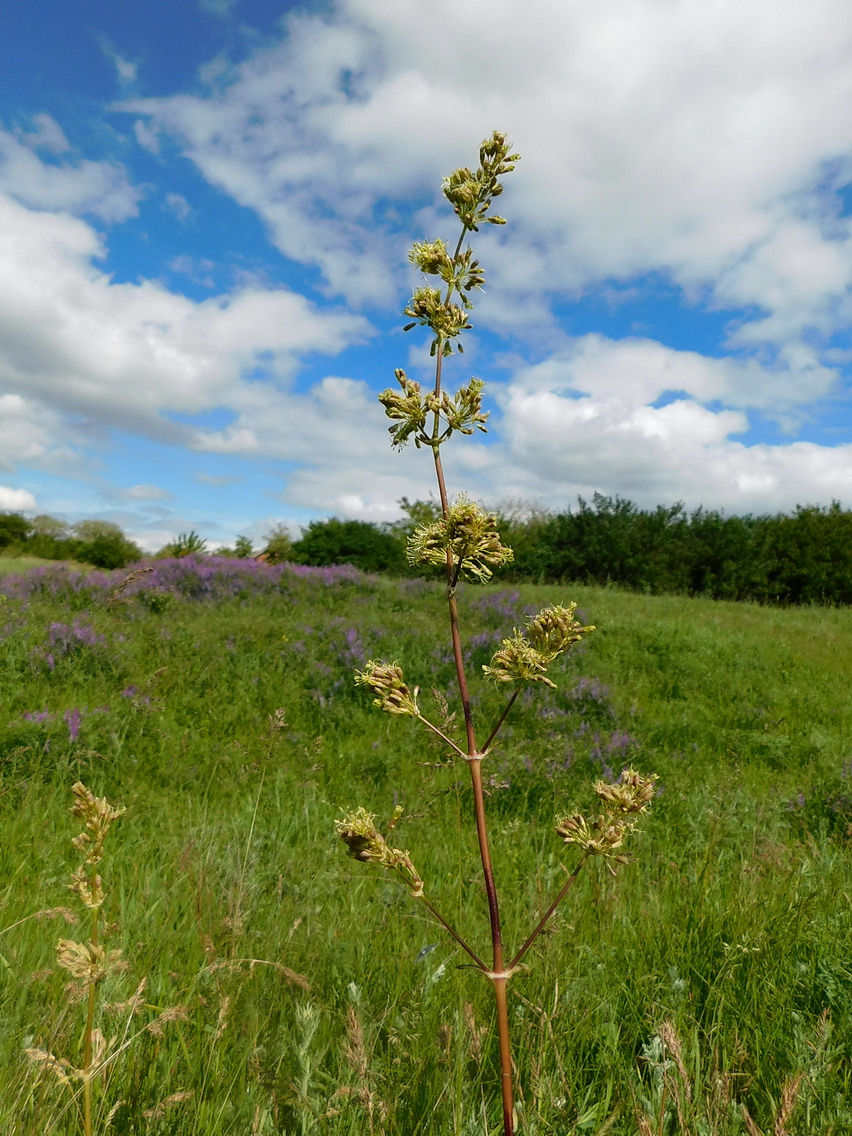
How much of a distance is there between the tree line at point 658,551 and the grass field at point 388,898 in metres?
10.4

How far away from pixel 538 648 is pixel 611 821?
0.38m

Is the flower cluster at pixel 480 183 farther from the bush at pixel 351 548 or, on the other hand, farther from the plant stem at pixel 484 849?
the bush at pixel 351 548

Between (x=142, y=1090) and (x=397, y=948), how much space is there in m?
1.19

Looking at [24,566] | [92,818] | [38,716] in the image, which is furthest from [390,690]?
[24,566]

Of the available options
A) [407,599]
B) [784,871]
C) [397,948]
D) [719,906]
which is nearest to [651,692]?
[407,599]

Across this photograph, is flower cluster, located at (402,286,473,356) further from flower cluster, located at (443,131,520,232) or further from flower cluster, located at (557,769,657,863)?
flower cluster, located at (557,769,657,863)

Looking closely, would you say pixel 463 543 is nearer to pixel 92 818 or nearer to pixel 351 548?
pixel 92 818

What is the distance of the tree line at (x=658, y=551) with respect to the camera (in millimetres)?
19703

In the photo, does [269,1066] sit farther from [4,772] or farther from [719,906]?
[4,772]

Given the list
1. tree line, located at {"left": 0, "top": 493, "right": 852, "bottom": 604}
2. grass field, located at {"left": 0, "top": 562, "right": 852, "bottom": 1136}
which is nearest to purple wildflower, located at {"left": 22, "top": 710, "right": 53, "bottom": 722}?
grass field, located at {"left": 0, "top": 562, "right": 852, "bottom": 1136}

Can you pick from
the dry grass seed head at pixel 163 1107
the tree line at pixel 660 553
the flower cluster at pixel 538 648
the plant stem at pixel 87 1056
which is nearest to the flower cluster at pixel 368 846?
the flower cluster at pixel 538 648

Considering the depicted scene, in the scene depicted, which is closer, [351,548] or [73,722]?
A: [73,722]

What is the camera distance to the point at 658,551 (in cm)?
2069

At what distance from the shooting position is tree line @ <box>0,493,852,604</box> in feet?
64.6
